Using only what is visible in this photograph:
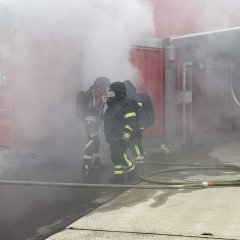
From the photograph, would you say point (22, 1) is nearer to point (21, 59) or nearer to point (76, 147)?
point (21, 59)

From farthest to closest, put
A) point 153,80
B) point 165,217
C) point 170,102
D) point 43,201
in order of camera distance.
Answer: point 170,102, point 153,80, point 43,201, point 165,217

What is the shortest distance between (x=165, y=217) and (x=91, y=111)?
8.11ft

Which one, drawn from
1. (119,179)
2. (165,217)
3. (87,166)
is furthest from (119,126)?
(165,217)

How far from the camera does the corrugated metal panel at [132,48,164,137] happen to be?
27.2 ft

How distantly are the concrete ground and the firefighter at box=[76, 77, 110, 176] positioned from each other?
1.29 m

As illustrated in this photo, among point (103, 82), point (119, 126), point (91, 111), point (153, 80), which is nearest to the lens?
point (119, 126)

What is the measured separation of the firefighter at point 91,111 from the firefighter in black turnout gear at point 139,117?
364 millimetres

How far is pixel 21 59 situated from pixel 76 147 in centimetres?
169

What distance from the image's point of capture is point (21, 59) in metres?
5.92

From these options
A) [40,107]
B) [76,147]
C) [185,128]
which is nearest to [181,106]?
[185,128]

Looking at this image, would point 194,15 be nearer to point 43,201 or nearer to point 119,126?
point 119,126

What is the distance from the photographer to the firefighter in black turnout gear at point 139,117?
6.01 meters

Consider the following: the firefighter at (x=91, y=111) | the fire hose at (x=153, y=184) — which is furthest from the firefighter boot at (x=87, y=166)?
the fire hose at (x=153, y=184)

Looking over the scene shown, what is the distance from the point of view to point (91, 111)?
597 cm
